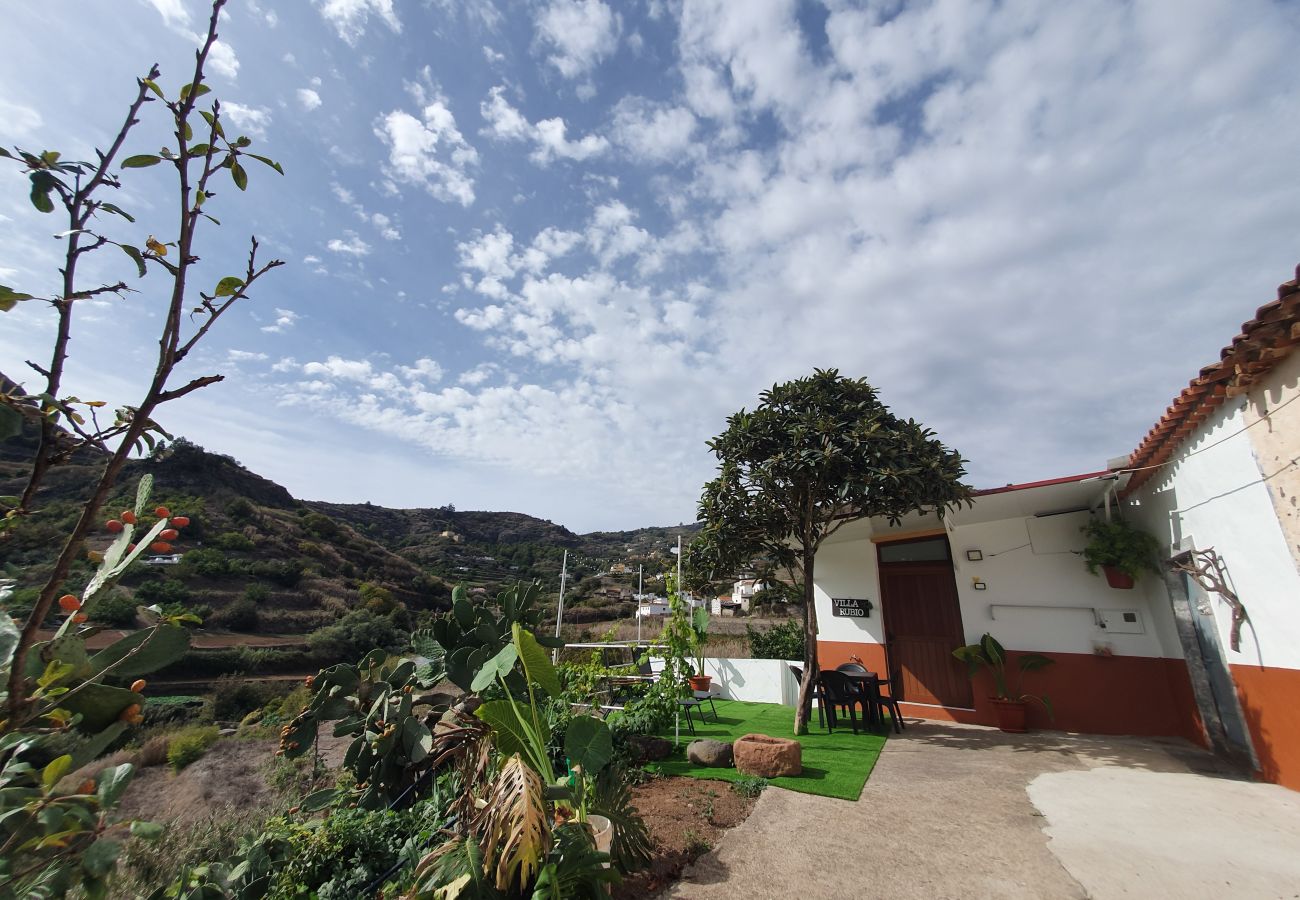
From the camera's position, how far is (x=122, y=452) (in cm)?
91

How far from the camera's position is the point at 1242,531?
435 cm

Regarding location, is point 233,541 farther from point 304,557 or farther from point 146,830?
point 146,830

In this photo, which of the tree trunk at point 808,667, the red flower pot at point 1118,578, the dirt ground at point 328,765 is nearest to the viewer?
the dirt ground at point 328,765

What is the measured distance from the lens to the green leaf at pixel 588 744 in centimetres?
295

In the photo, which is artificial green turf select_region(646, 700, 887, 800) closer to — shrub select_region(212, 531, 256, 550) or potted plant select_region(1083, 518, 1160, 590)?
potted plant select_region(1083, 518, 1160, 590)

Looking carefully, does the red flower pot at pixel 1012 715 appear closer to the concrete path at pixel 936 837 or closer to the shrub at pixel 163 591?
the concrete path at pixel 936 837

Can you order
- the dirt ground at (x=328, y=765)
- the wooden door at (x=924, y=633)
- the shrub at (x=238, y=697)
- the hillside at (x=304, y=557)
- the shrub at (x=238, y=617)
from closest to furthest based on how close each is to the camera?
the dirt ground at (x=328, y=765) < the wooden door at (x=924, y=633) < the shrub at (x=238, y=697) < the shrub at (x=238, y=617) < the hillside at (x=304, y=557)

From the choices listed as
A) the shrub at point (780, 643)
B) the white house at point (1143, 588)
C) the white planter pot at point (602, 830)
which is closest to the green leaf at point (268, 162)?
the white planter pot at point (602, 830)

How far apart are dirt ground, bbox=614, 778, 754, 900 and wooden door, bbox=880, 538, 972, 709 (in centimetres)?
481

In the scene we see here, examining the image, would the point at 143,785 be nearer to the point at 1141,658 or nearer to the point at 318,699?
the point at 318,699

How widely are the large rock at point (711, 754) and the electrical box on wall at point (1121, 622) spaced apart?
5.43 m

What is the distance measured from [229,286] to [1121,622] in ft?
31.0

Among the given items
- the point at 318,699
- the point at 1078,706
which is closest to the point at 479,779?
the point at 318,699

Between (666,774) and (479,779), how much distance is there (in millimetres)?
2893
